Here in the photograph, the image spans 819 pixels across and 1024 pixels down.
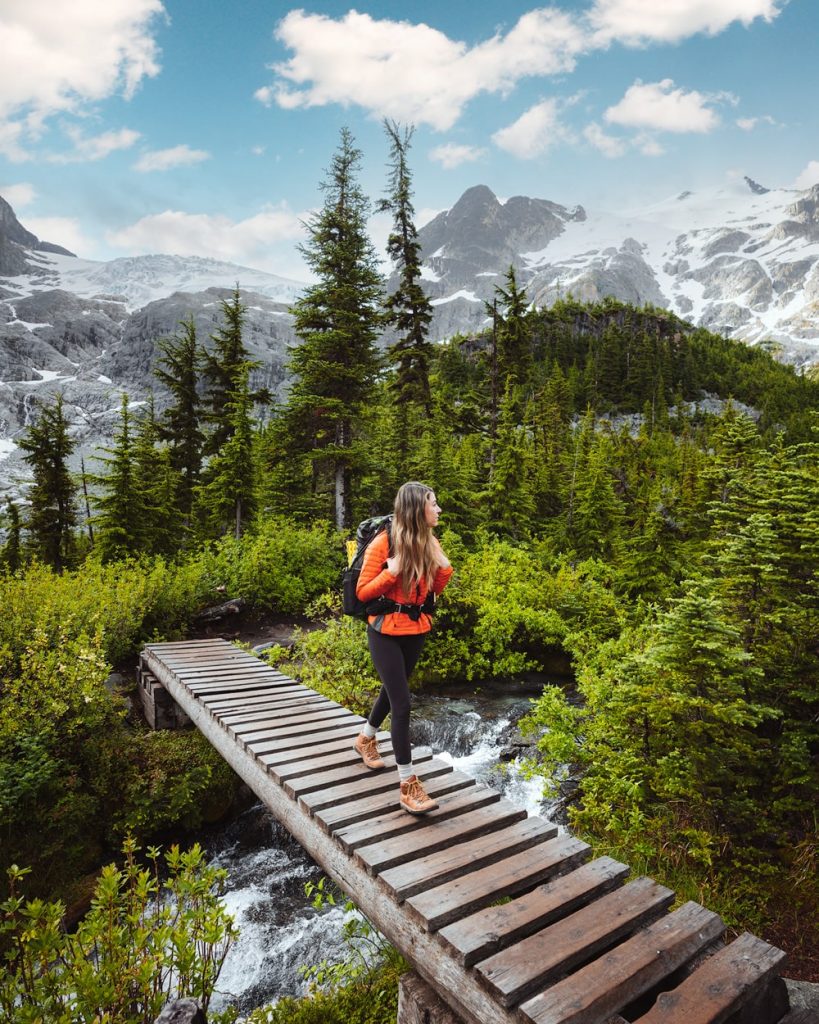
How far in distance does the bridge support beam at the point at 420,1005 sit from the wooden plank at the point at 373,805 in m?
1.21

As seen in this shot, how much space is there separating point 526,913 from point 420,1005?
86 centimetres

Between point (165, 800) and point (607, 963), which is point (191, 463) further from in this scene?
point (607, 963)

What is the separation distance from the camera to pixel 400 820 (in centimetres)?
473

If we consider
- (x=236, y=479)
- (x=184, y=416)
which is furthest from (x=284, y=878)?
(x=184, y=416)

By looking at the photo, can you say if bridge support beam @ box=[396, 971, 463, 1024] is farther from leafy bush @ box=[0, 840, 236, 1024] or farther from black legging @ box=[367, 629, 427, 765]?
black legging @ box=[367, 629, 427, 765]

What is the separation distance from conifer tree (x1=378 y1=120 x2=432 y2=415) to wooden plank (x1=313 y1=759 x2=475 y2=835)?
842 inches

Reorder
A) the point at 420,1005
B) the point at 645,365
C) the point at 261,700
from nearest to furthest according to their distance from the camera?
1. the point at 420,1005
2. the point at 261,700
3. the point at 645,365

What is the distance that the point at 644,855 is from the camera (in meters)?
5.56

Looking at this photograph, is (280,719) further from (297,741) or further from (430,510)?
(430,510)

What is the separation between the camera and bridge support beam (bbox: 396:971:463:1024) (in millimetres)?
3350

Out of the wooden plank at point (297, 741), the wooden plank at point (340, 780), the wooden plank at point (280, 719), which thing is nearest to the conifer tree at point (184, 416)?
the wooden plank at point (280, 719)

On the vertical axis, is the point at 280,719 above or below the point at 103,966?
below

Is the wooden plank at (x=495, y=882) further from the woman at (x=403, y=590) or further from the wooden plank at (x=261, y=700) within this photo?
the wooden plank at (x=261, y=700)

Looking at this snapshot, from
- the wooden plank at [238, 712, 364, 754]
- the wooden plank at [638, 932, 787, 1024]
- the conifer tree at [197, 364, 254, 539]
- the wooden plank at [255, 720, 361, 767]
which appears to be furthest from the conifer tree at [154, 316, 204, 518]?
the wooden plank at [638, 932, 787, 1024]
